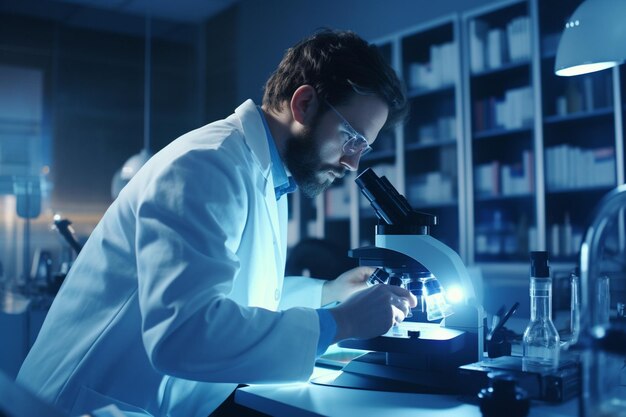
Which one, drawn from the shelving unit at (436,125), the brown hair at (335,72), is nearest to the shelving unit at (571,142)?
the shelving unit at (436,125)

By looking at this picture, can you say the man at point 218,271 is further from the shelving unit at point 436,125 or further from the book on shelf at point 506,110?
the shelving unit at point 436,125

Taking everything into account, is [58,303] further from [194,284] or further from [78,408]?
[194,284]

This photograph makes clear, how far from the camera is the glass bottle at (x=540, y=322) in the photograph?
42.4 inches

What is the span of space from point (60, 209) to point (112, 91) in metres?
1.30

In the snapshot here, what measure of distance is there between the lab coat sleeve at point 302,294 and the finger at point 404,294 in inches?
17.0

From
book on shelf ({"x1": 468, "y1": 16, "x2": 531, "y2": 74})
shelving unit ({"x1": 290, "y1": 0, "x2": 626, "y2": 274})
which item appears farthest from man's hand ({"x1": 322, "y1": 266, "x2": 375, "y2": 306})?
book on shelf ({"x1": 468, "y1": 16, "x2": 531, "y2": 74})

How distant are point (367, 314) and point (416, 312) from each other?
24 centimetres

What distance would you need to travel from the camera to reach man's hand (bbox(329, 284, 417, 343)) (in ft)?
3.49

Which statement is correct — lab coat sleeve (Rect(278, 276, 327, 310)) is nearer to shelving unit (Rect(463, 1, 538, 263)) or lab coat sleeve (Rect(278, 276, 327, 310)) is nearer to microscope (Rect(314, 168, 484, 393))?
microscope (Rect(314, 168, 484, 393))

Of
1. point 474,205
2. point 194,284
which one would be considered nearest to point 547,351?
point 194,284

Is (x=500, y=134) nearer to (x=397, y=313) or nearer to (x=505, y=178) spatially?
(x=505, y=178)

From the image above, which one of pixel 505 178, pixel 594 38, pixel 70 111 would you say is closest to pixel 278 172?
pixel 594 38

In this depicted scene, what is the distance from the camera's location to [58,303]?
125cm

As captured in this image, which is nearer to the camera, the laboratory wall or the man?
the man
